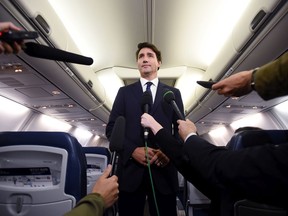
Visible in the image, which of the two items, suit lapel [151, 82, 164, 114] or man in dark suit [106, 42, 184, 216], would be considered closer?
man in dark suit [106, 42, 184, 216]

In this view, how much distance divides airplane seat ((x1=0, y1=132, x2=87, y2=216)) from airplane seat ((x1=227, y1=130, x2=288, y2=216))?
89 cm

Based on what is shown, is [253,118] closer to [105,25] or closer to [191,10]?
[191,10]

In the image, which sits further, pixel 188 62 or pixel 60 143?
pixel 188 62

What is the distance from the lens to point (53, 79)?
13.8ft

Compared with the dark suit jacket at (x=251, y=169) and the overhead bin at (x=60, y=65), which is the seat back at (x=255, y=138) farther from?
the overhead bin at (x=60, y=65)

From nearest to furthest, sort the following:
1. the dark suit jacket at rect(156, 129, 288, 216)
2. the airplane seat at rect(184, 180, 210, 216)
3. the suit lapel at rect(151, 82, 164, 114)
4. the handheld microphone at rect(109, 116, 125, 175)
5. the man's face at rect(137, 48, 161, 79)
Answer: the dark suit jacket at rect(156, 129, 288, 216) → the handheld microphone at rect(109, 116, 125, 175) → the suit lapel at rect(151, 82, 164, 114) → the man's face at rect(137, 48, 161, 79) → the airplane seat at rect(184, 180, 210, 216)

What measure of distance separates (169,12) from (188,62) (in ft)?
7.24

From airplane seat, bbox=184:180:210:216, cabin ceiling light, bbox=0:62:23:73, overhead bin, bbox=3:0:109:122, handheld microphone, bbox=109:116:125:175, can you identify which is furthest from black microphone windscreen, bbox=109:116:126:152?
cabin ceiling light, bbox=0:62:23:73

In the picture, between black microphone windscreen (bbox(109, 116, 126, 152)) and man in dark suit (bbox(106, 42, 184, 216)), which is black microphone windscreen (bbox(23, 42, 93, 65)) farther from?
man in dark suit (bbox(106, 42, 184, 216))

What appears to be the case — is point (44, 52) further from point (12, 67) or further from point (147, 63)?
point (12, 67)

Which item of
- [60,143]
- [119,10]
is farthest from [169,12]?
[60,143]

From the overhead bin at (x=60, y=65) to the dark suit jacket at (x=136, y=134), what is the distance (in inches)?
47.5

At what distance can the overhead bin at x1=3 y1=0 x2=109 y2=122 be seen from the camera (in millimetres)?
2523

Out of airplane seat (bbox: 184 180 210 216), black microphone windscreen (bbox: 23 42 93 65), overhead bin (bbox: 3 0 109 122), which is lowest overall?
airplane seat (bbox: 184 180 210 216)
